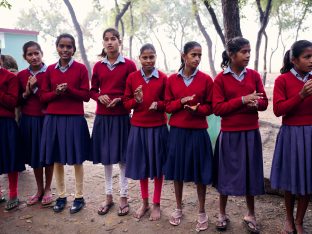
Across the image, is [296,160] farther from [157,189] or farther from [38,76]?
[38,76]

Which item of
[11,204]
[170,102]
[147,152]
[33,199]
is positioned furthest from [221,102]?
[11,204]

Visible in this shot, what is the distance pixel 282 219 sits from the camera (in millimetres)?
3574

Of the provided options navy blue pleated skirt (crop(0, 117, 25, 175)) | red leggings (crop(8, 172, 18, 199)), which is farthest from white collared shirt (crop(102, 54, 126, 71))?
red leggings (crop(8, 172, 18, 199))

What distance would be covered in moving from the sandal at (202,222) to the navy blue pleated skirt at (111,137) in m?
1.02

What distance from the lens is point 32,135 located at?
3963mm

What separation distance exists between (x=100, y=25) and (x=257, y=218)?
41540mm

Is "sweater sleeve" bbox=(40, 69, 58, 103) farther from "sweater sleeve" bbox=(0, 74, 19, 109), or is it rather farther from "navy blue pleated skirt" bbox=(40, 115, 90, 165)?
"sweater sleeve" bbox=(0, 74, 19, 109)

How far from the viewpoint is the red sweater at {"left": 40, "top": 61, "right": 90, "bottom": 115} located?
147 inches

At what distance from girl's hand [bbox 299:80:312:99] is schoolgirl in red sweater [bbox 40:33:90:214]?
224 cm

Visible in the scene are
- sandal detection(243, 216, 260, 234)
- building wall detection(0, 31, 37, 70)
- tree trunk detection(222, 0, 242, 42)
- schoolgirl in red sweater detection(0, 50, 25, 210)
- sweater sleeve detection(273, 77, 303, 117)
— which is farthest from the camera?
building wall detection(0, 31, 37, 70)

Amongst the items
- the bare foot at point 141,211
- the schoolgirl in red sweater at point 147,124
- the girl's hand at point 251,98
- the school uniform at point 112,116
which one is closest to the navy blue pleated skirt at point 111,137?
the school uniform at point 112,116

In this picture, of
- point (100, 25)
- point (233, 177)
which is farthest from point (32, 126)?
point (100, 25)

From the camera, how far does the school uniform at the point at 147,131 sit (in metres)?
3.52

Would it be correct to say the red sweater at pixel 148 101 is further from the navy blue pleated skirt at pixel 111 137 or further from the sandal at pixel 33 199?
the sandal at pixel 33 199
